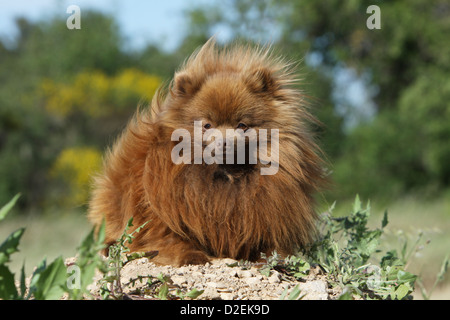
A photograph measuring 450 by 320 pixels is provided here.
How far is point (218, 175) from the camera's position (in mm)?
4512

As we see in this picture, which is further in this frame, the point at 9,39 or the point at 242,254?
the point at 9,39

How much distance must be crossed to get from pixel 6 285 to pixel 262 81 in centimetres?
273

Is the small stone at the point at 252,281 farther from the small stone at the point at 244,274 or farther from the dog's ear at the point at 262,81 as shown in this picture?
the dog's ear at the point at 262,81

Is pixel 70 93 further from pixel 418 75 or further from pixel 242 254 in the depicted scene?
pixel 242 254

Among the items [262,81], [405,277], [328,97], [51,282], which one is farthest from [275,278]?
[328,97]

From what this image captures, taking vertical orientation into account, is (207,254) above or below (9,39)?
below

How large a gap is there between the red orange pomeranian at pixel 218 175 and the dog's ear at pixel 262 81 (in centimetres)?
1

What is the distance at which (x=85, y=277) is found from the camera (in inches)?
110

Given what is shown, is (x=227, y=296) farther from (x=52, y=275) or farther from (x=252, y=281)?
(x=52, y=275)

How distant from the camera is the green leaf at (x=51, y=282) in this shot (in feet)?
9.27

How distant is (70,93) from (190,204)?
2035cm
